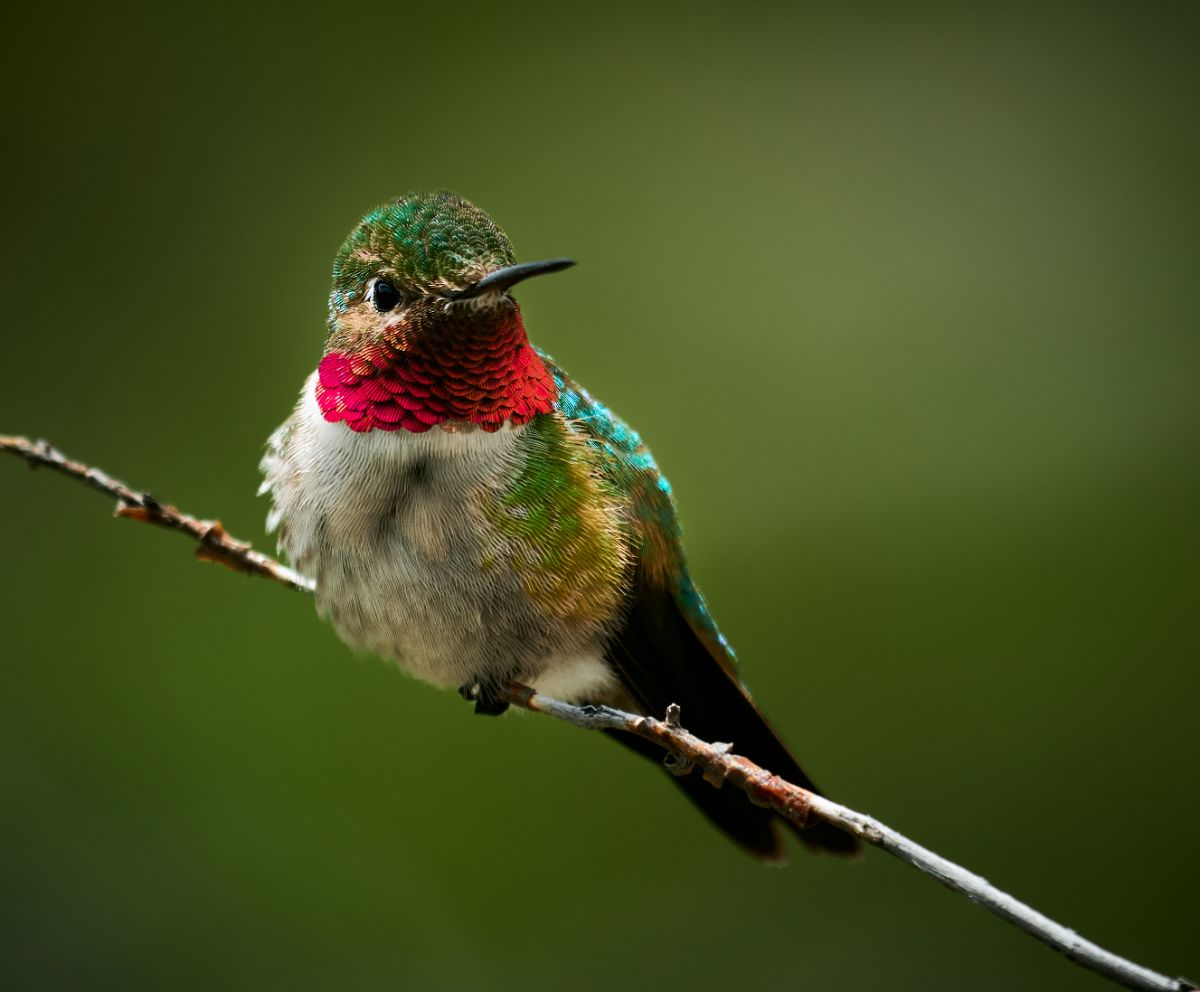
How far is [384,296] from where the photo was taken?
1.85 metres

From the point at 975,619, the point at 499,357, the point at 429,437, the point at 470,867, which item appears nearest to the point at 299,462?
the point at 429,437

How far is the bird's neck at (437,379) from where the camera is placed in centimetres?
179

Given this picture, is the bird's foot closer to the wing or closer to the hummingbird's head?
the wing

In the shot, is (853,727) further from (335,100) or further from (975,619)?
(335,100)

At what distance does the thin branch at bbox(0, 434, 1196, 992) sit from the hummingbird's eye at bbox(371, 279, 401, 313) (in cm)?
46

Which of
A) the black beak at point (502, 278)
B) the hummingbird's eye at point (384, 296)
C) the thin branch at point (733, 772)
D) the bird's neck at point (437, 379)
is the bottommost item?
the thin branch at point (733, 772)

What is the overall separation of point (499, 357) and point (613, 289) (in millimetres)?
2032

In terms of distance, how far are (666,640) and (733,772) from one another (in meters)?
0.68

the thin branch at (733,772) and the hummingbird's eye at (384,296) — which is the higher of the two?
the hummingbird's eye at (384,296)

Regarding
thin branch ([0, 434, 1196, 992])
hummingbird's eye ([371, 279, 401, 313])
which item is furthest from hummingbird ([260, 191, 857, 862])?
thin branch ([0, 434, 1196, 992])

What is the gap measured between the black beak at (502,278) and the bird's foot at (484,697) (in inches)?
27.2

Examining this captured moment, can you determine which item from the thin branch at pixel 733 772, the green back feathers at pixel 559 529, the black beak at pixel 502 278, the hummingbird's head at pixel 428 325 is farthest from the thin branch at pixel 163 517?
the black beak at pixel 502 278

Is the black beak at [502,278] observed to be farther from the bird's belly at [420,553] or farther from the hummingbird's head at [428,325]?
the bird's belly at [420,553]

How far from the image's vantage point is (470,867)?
3.29 metres
